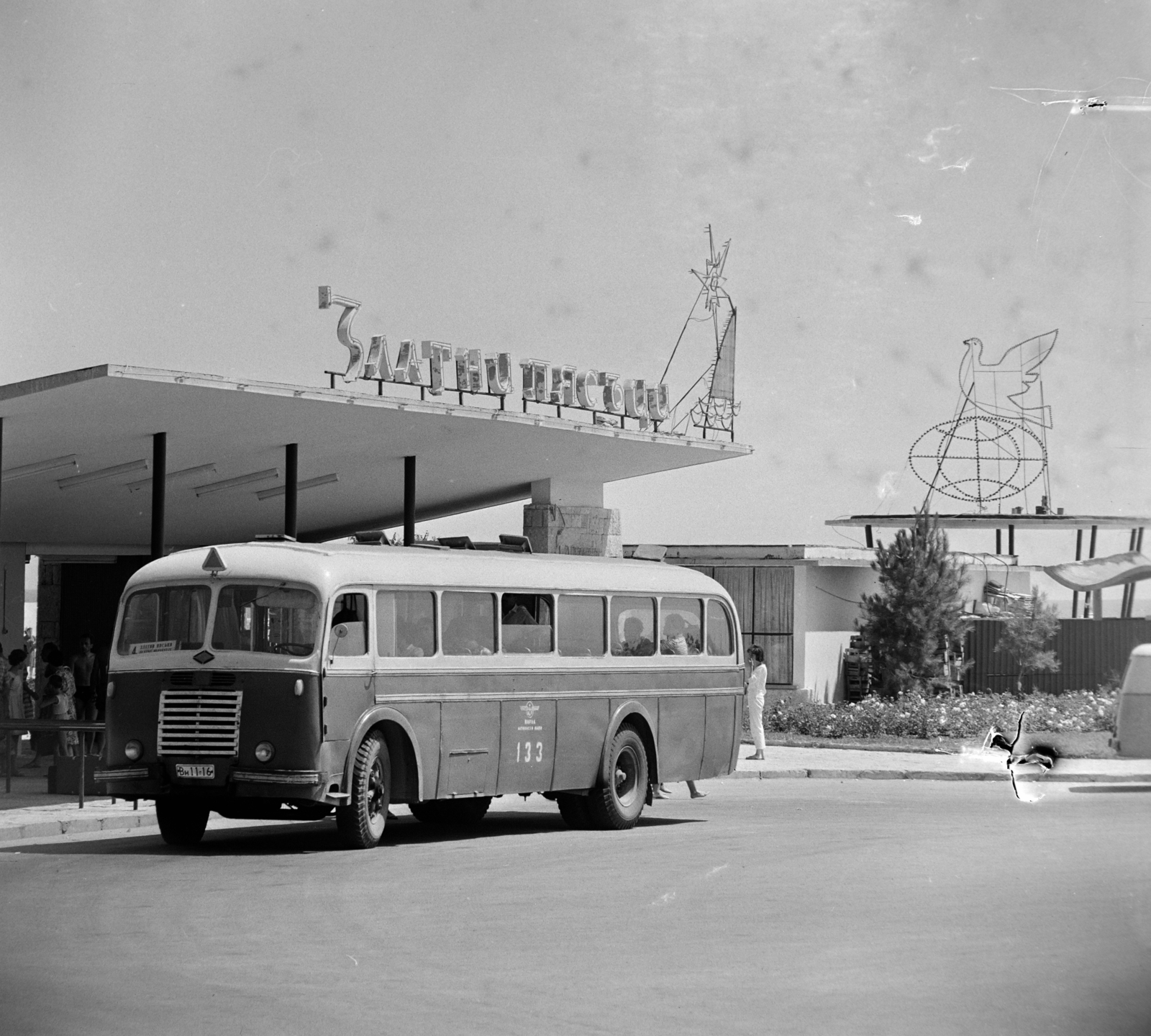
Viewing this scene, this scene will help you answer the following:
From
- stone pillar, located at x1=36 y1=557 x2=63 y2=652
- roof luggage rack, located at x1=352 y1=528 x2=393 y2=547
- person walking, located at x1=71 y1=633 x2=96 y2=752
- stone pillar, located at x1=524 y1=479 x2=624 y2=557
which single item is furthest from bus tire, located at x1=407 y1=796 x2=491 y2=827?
stone pillar, located at x1=36 y1=557 x2=63 y2=652

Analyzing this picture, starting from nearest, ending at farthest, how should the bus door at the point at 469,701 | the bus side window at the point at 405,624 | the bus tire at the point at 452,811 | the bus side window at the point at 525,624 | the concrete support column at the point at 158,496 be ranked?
the bus side window at the point at 405,624 < the bus door at the point at 469,701 < the bus side window at the point at 525,624 < the bus tire at the point at 452,811 < the concrete support column at the point at 158,496

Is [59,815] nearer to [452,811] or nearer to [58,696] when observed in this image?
[452,811]

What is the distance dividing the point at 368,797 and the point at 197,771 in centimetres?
147

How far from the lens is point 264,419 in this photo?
23.1m

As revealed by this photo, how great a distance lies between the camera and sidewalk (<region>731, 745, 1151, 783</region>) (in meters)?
23.6

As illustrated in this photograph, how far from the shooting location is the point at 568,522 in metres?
32.5

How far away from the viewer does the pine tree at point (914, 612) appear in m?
33.4

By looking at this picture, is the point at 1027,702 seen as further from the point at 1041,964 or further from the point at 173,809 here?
the point at 1041,964

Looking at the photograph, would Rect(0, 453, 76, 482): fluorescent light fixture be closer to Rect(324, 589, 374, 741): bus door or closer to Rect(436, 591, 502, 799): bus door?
Rect(436, 591, 502, 799): bus door

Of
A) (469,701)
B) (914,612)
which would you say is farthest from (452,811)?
(914,612)

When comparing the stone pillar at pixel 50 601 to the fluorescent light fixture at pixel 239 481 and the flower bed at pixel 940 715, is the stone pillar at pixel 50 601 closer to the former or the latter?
the fluorescent light fixture at pixel 239 481

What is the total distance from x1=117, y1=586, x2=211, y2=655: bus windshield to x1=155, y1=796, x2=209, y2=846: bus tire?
136 centimetres

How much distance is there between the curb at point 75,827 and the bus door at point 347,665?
3647 millimetres

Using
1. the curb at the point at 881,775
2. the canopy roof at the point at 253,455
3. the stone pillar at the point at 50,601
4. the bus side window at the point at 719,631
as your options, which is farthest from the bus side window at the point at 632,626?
the stone pillar at the point at 50,601
